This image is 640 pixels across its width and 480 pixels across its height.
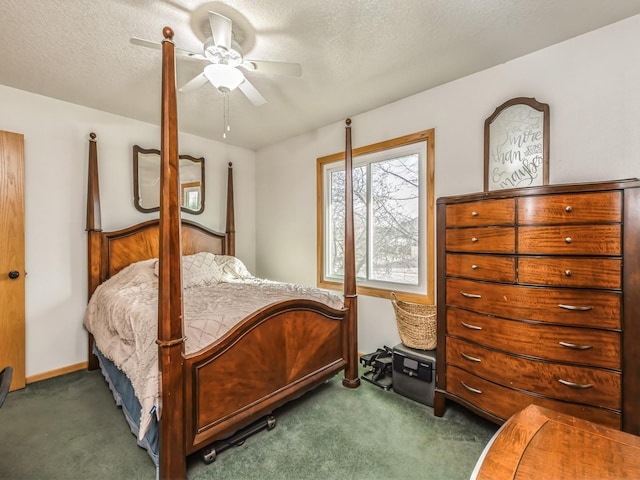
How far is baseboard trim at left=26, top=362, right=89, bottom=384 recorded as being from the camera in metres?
2.69

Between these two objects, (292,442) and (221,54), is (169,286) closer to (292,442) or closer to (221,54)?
(292,442)

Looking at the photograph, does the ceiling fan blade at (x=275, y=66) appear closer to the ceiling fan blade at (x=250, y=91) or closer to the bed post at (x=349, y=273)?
the ceiling fan blade at (x=250, y=91)

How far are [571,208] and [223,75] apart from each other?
2.04m

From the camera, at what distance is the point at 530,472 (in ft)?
2.16

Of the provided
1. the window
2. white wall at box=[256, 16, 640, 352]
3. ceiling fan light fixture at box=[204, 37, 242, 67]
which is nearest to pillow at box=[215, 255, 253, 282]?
white wall at box=[256, 16, 640, 352]

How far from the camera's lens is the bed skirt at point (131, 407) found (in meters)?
1.59

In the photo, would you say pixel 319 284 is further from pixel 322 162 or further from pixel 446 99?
pixel 446 99

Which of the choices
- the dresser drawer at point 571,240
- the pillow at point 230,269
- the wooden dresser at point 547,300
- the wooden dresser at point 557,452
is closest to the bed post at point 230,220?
the pillow at point 230,269

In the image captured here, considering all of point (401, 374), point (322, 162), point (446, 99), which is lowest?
point (401, 374)

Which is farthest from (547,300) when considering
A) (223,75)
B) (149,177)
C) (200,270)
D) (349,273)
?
(149,177)

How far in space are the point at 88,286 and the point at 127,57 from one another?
6.81 feet

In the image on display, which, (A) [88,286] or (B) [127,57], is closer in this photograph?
(B) [127,57]

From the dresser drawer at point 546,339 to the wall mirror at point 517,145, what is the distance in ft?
3.35

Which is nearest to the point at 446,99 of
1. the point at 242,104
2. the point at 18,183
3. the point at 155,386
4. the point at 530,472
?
the point at 242,104
